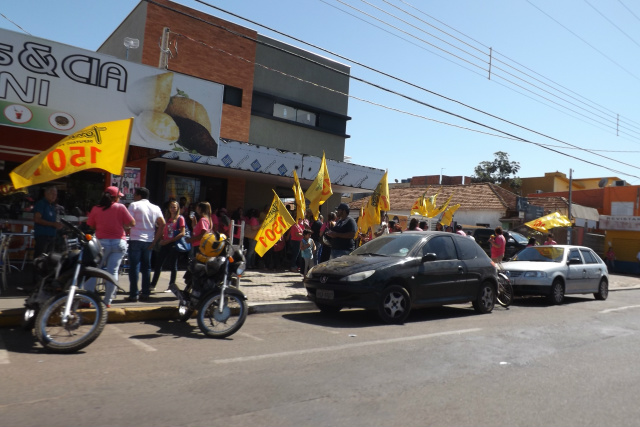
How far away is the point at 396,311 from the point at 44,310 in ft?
17.0

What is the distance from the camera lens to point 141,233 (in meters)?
8.47

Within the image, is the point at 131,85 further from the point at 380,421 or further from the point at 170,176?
the point at 380,421

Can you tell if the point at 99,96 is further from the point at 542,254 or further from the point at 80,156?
the point at 542,254

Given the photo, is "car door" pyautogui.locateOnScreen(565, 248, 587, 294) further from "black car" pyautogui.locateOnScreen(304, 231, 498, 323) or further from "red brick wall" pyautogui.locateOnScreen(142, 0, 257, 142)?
"red brick wall" pyautogui.locateOnScreen(142, 0, 257, 142)

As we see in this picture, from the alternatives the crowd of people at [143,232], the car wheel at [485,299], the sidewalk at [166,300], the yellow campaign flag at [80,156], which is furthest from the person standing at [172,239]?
the car wheel at [485,299]

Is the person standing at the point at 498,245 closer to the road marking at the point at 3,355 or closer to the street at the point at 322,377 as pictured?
the street at the point at 322,377

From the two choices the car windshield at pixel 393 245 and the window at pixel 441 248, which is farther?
the window at pixel 441 248

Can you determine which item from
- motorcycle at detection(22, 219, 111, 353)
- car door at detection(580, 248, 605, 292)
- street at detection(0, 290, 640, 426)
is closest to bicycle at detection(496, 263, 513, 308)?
street at detection(0, 290, 640, 426)

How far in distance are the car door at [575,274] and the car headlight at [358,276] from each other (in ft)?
23.5

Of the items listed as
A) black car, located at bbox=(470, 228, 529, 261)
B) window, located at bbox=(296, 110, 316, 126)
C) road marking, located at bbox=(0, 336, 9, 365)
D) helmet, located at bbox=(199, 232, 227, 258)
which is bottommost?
road marking, located at bbox=(0, 336, 9, 365)

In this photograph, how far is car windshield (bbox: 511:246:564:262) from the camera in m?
13.6

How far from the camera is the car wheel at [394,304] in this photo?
8.46 metres

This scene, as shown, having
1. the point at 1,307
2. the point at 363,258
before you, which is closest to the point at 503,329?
the point at 363,258

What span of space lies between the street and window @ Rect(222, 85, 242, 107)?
11803 mm
